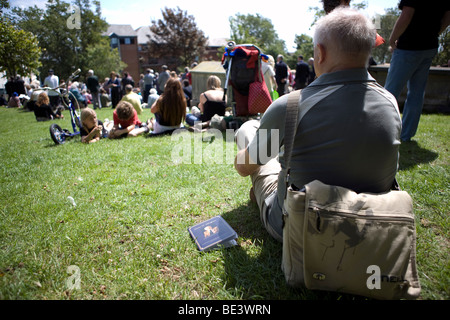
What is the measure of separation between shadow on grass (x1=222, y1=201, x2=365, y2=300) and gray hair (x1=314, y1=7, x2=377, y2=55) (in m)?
1.46

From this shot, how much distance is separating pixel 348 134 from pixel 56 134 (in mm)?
6506

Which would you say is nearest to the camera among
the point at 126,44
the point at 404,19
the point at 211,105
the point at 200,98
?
the point at 404,19

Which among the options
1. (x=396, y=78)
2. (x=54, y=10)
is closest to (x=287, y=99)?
(x=396, y=78)

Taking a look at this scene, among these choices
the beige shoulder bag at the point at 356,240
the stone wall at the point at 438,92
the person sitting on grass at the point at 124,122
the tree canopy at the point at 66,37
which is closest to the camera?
the beige shoulder bag at the point at 356,240

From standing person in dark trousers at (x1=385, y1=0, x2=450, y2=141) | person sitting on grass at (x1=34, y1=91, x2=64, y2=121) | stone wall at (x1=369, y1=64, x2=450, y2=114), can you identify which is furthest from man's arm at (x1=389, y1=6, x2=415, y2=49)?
person sitting on grass at (x1=34, y1=91, x2=64, y2=121)

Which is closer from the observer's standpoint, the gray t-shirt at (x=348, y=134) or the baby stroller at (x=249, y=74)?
the gray t-shirt at (x=348, y=134)

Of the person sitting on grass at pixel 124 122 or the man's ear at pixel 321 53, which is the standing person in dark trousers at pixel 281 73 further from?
the man's ear at pixel 321 53

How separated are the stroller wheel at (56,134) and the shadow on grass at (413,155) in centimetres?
675

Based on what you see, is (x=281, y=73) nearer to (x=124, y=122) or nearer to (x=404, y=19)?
(x=124, y=122)

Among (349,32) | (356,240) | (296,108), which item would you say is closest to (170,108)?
(296,108)

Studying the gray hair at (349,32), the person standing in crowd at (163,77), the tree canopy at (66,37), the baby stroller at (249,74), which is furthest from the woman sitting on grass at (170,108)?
the tree canopy at (66,37)

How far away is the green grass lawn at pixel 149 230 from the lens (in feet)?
5.75

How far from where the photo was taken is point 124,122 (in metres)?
6.55

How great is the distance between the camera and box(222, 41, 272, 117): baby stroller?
19.3 ft
